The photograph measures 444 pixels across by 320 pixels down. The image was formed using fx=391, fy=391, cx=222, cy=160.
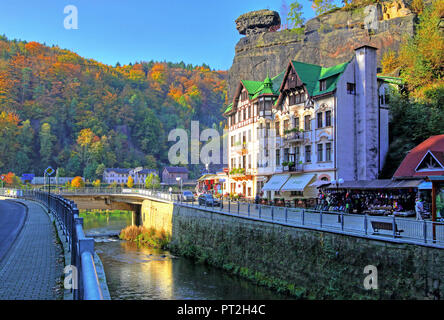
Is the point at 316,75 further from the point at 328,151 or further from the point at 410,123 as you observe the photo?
the point at 410,123

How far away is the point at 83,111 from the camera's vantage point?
146500 mm

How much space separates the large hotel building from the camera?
34031 millimetres

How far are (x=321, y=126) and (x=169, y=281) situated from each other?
62.8 ft

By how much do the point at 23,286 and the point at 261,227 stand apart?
670 inches

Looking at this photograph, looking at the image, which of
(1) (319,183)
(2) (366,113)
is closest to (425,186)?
(1) (319,183)

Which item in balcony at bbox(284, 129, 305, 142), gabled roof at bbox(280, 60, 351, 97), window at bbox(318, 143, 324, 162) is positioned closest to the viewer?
gabled roof at bbox(280, 60, 351, 97)

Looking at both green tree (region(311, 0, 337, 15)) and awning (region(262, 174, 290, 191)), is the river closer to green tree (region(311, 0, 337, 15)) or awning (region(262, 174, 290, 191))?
awning (region(262, 174, 290, 191))

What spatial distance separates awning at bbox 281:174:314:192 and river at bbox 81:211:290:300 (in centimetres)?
1138

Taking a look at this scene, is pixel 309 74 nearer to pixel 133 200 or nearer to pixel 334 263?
pixel 334 263

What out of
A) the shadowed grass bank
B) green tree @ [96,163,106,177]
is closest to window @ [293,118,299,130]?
the shadowed grass bank

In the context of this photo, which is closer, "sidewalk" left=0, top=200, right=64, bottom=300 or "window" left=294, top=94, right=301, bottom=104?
"sidewalk" left=0, top=200, right=64, bottom=300

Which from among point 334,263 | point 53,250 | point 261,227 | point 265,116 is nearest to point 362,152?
point 265,116

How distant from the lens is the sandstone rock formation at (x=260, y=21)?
303 ft

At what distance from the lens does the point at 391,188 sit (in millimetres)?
26938
